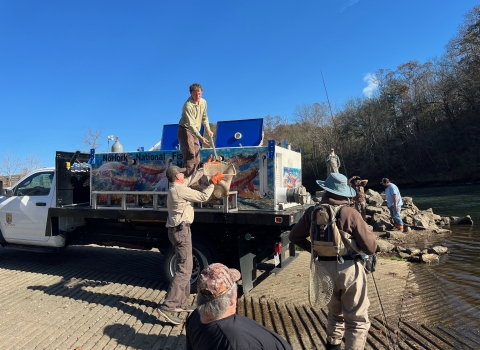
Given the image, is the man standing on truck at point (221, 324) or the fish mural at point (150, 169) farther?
the fish mural at point (150, 169)

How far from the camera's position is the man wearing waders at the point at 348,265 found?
3.12 metres

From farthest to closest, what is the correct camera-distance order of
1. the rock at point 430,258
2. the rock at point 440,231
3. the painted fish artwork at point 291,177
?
the rock at point 440,231, the rock at point 430,258, the painted fish artwork at point 291,177

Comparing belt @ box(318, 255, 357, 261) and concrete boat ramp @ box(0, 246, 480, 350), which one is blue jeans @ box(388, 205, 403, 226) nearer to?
concrete boat ramp @ box(0, 246, 480, 350)

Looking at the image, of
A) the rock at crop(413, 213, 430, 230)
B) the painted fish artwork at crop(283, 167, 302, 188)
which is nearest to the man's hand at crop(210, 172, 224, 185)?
the painted fish artwork at crop(283, 167, 302, 188)

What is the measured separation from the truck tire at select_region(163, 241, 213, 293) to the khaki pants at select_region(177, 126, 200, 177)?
1.12 metres

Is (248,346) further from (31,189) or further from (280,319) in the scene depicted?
(31,189)

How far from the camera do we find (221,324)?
1703 millimetres

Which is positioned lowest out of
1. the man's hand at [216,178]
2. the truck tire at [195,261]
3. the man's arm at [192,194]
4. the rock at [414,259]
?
the rock at [414,259]

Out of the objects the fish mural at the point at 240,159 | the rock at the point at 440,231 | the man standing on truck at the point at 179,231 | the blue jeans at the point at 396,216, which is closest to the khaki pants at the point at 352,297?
the man standing on truck at the point at 179,231

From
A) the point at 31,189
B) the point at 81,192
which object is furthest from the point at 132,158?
the point at 31,189

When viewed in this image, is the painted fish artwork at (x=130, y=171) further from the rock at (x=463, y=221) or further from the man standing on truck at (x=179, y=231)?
the rock at (x=463, y=221)

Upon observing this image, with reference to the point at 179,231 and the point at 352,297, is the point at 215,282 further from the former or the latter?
the point at 179,231

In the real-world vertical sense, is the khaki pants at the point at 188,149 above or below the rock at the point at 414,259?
above

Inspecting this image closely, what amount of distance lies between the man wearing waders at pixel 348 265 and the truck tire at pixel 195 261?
2.23 m
